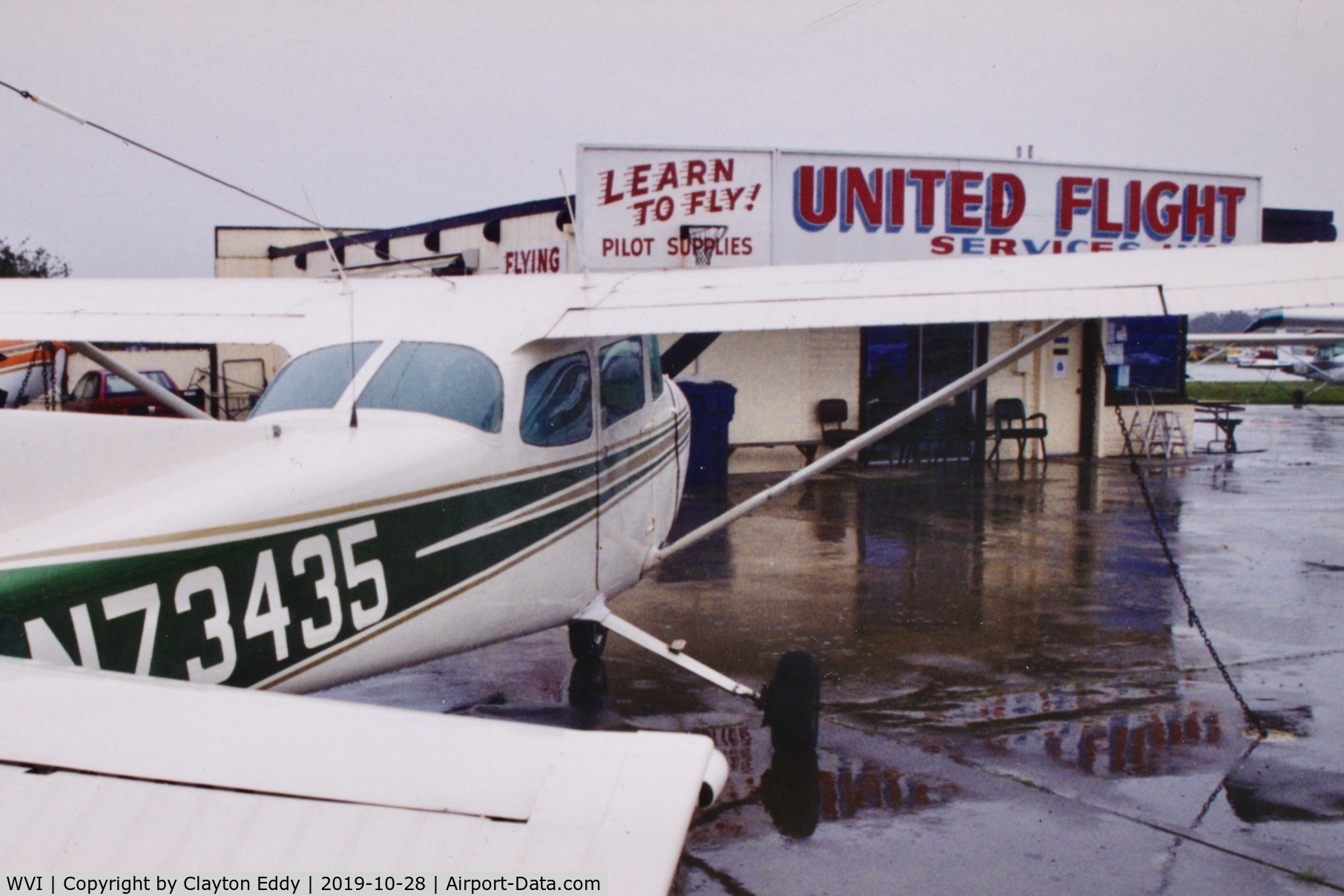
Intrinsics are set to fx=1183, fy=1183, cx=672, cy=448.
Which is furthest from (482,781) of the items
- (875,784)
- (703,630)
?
(703,630)

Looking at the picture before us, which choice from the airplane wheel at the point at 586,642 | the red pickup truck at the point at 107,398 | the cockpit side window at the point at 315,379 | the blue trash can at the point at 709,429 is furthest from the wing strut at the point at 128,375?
the red pickup truck at the point at 107,398

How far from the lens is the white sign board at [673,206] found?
16188mm

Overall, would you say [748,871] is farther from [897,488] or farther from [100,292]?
[897,488]

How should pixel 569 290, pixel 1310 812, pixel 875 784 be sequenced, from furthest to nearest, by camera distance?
pixel 569 290 → pixel 875 784 → pixel 1310 812

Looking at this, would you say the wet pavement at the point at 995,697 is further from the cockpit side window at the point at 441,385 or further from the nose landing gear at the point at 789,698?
the cockpit side window at the point at 441,385

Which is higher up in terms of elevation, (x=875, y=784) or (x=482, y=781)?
(x=482, y=781)

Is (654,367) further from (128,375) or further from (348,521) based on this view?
(348,521)

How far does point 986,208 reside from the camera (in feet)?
59.0

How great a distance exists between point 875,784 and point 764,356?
41.6 ft

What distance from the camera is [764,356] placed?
1775 centimetres

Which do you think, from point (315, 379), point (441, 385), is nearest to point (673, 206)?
point (315, 379)

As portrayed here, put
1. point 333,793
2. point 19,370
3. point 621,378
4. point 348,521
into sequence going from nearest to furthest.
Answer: point 333,793
point 348,521
point 621,378
point 19,370

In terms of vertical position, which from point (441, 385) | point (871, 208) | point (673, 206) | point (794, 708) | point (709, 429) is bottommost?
point (794, 708)

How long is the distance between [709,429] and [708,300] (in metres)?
9.34
